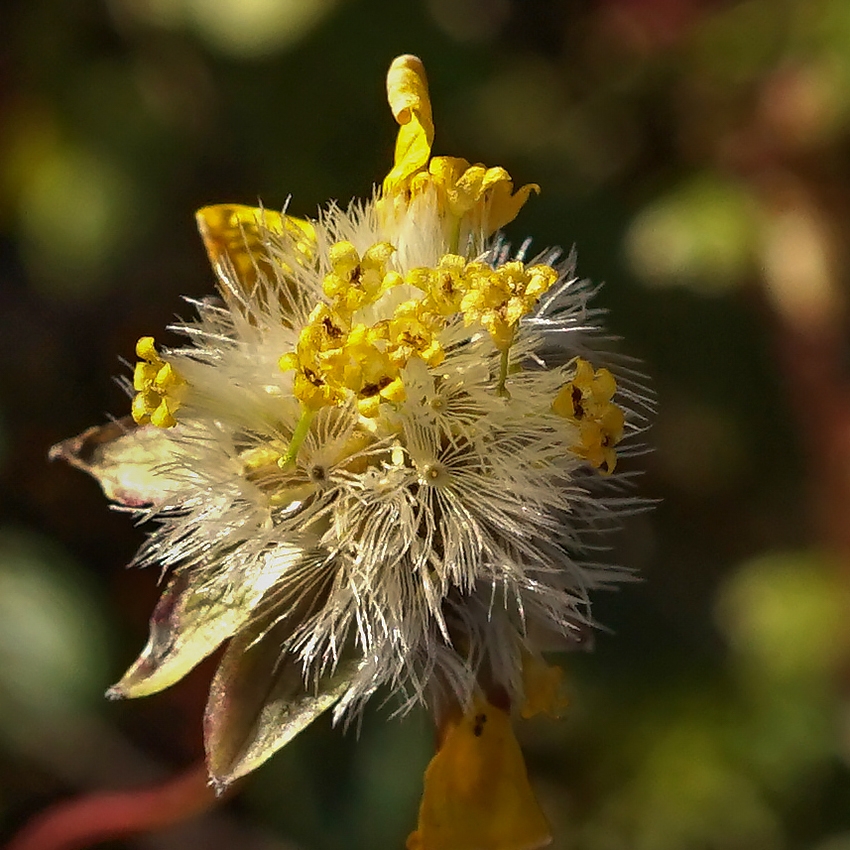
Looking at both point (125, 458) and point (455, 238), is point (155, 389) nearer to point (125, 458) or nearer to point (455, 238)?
point (125, 458)

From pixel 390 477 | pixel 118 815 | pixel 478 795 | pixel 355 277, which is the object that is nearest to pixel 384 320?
pixel 355 277

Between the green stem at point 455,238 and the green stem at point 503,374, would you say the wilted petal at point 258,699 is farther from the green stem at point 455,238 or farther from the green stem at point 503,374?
the green stem at point 455,238

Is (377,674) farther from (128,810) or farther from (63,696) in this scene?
(63,696)

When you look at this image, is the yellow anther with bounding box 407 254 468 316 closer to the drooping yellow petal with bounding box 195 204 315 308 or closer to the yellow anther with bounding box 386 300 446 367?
the yellow anther with bounding box 386 300 446 367

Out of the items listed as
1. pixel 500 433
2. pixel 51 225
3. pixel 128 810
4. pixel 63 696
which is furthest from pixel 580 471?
pixel 51 225

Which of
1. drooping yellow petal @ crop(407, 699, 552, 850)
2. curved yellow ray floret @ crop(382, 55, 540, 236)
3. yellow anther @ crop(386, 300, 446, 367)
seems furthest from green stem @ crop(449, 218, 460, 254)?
drooping yellow petal @ crop(407, 699, 552, 850)

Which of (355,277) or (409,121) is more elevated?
(409,121)
